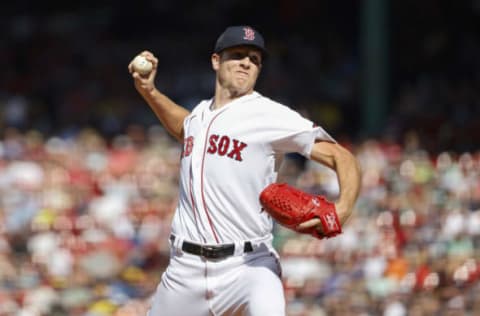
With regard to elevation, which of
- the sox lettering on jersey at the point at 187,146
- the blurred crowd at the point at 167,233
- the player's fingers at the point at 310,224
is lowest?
the blurred crowd at the point at 167,233

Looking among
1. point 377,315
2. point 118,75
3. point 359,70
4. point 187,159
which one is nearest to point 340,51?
point 359,70

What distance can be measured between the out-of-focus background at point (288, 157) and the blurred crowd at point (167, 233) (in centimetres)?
2

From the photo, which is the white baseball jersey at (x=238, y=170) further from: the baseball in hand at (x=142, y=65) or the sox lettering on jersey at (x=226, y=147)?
the baseball in hand at (x=142, y=65)

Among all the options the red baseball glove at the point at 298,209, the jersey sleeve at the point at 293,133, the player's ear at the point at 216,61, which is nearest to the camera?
the red baseball glove at the point at 298,209

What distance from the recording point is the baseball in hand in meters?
5.11

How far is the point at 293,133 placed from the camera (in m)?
4.62

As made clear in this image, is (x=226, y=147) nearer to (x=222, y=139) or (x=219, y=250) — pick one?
(x=222, y=139)

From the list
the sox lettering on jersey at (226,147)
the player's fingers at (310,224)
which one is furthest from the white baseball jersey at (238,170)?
the player's fingers at (310,224)

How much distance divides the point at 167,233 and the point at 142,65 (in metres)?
4.93

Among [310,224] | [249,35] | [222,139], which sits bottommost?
[310,224]

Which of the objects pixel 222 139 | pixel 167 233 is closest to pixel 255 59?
pixel 222 139

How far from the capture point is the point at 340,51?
14727 millimetres

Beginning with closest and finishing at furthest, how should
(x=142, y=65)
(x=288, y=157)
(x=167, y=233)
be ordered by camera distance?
(x=142, y=65)
(x=167, y=233)
(x=288, y=157)

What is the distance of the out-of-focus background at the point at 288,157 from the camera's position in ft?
28.6
